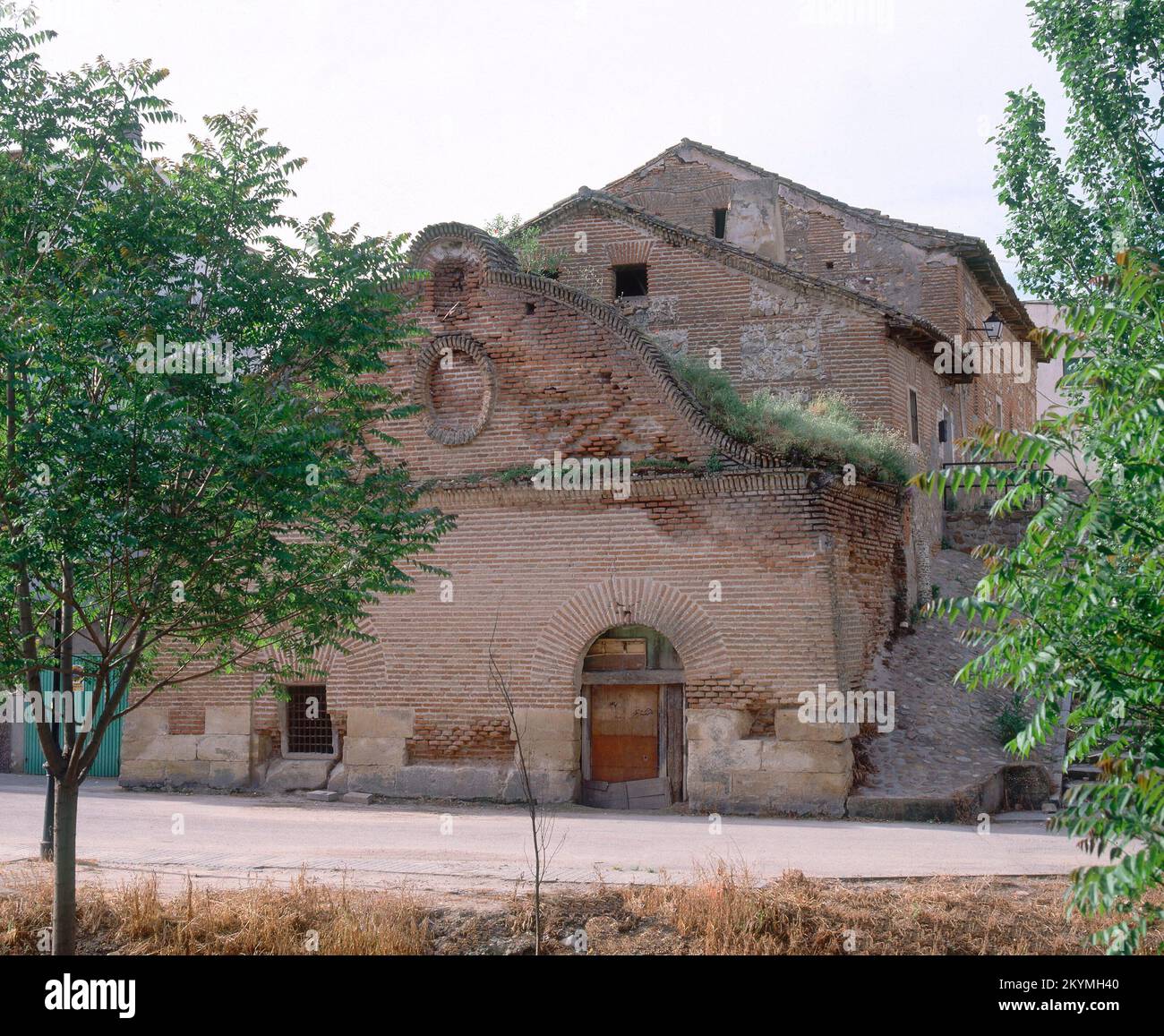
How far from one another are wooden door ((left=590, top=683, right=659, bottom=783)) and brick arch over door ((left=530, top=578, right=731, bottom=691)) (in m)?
0.62

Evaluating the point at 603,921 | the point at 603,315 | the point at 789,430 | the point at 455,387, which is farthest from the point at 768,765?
the point at 603,921

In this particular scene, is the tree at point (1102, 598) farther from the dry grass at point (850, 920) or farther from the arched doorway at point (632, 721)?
the arched doorway at point (632, 721)

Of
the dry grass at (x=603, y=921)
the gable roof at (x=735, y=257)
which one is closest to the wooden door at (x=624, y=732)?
the dry grass at (x=603, y=921)

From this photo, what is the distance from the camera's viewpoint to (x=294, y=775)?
17422 mm

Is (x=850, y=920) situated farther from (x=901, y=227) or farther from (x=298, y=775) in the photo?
(x=901, y=227)

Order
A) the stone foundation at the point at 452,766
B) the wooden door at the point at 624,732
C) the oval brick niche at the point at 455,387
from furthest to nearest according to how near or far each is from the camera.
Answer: the oval brick niche at the point at 455,387 → the wooden door at the point at 624,732 → the stone foundation at the point at 452,766

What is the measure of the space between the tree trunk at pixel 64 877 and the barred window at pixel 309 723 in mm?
9539

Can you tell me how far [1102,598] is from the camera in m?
5.11

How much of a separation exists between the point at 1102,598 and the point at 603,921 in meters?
4.55

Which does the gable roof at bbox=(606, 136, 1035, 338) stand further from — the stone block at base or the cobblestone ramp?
the stone block at base

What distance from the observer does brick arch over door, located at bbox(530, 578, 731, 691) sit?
51.0 ft

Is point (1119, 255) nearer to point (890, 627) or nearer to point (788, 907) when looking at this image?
point (788, 907)

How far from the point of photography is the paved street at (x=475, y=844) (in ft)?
34.6

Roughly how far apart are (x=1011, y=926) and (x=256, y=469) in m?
5.92
